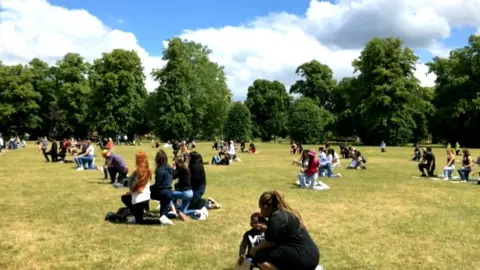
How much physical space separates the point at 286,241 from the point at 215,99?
7608 centimetres

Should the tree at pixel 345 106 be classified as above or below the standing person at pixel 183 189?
above

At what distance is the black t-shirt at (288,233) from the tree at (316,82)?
85.2 metres

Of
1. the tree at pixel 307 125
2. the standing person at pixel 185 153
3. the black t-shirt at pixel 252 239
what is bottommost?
the black t-shirt at pixel 252 239

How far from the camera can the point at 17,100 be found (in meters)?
80.8

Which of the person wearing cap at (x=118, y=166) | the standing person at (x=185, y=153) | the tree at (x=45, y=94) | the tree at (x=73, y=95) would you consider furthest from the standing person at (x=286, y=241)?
the tree at (x=45, y=94)

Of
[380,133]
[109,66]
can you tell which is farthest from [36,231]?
[109,66]

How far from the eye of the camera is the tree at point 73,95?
81.6 m

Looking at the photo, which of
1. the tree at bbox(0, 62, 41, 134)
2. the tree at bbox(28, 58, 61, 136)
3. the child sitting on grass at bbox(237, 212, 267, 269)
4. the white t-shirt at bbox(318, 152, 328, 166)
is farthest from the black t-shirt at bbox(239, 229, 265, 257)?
the tree at bbox(28, 58, 61, 136)

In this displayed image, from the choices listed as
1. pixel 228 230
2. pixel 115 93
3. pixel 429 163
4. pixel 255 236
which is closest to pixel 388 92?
pixel 115 93

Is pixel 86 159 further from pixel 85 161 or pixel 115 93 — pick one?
pixel 115 93

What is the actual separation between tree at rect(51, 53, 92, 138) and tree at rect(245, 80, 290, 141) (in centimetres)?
3390

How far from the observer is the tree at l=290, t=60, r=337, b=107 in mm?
90938

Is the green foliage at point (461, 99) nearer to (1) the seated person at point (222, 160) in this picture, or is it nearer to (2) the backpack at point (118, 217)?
(1) the seated person at point (222, 160)

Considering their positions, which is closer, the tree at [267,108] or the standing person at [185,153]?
the standing person at [185,153]
